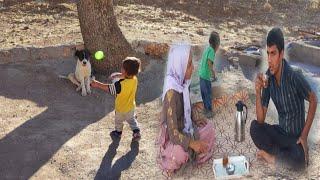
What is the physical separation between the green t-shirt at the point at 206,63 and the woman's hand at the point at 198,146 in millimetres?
2250

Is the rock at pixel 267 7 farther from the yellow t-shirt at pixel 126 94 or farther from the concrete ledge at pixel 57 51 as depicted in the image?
the yellow t-shirt at pixel 126 94

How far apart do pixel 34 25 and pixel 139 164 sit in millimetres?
7653

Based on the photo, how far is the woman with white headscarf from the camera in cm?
464

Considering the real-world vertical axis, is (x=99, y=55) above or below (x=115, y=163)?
above

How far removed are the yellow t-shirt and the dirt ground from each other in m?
0.54

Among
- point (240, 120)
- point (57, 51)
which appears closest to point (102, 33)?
point (57, 51)

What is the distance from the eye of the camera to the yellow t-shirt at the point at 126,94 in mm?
6414

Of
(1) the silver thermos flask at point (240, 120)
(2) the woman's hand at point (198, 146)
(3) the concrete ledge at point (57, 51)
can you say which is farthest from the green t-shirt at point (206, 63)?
(3) the concrete ledge at point (57, 51)

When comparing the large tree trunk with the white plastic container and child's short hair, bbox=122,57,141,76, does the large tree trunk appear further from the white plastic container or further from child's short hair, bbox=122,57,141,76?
the white plastic container

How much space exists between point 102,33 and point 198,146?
534 centimetres

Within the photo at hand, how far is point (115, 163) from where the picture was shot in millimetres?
6457

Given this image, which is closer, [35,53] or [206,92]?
[206,92]

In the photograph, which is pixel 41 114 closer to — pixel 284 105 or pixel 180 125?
pixel 180 125

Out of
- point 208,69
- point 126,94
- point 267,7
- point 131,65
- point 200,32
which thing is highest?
point 131,65
